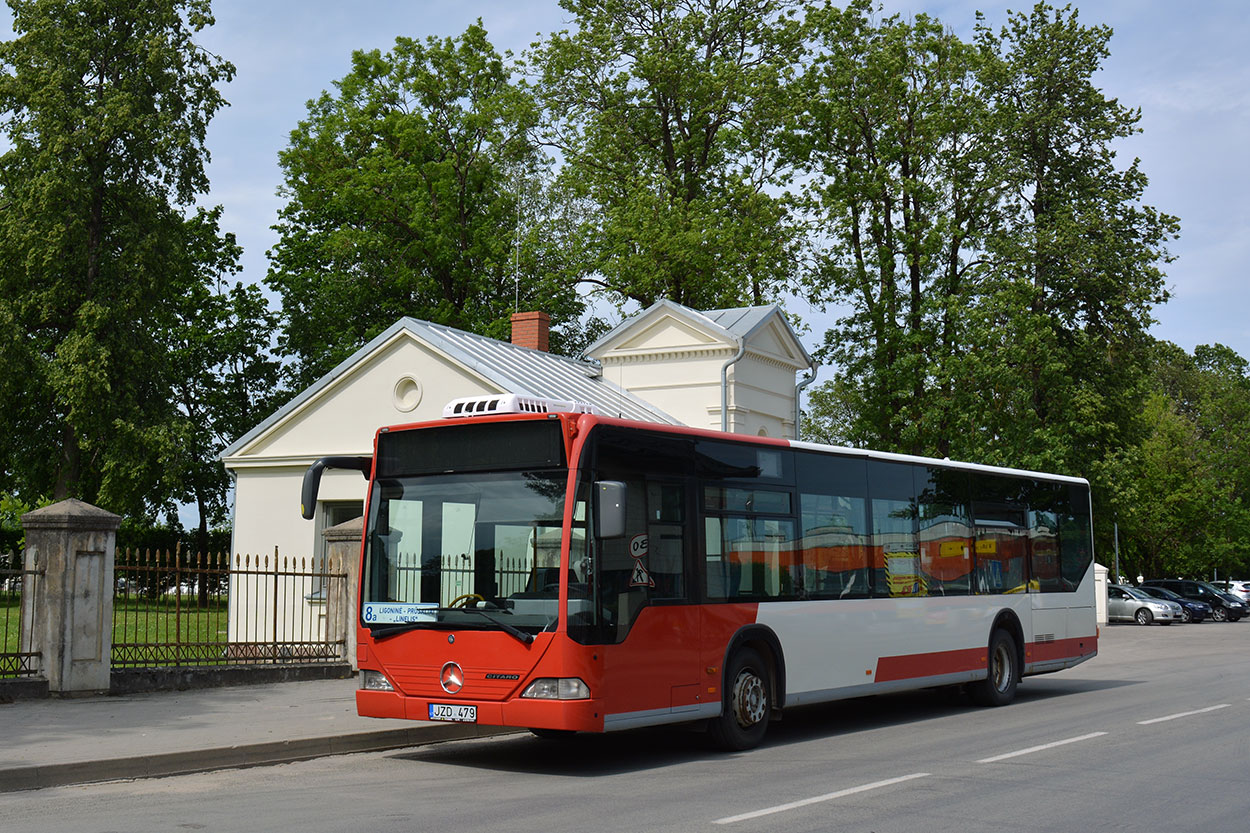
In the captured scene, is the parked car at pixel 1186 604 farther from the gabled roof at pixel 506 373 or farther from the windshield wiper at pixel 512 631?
the windshield wiper at pixel 512 631

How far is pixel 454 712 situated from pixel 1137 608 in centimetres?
4061

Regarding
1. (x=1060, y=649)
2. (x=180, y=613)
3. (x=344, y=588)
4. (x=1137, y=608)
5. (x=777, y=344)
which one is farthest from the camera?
(x=1137, y=608)

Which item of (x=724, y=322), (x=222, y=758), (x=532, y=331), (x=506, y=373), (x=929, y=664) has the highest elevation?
(x=532, y=331)

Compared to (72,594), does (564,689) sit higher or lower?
lower

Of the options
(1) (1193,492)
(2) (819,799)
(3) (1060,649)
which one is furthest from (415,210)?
(1) (1193,492)

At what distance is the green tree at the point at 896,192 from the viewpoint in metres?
41.2

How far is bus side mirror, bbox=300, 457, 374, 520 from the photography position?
11.0 meters

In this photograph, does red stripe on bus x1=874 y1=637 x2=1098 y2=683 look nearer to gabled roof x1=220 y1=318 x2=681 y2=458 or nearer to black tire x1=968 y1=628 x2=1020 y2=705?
black tire x1=968 y1=628 x2=1020 y2=705

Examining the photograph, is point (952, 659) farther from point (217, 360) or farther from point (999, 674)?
point (217, 360)

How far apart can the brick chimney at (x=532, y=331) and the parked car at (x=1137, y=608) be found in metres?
24.8

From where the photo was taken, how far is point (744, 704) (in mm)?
12000

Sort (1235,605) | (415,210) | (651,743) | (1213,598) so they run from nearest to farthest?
(651,743) < (415,210) < (1235,605) < (1213,598)

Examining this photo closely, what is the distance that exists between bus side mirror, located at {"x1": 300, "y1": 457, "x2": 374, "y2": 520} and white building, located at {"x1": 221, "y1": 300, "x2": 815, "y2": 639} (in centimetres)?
1265

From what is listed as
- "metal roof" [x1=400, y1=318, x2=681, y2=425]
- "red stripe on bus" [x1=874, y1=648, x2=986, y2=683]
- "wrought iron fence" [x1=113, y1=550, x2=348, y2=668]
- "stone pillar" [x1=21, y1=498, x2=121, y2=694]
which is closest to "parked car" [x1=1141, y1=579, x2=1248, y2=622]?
"metal roof" [x1=400, y1=318, x2=681, y2=425]
